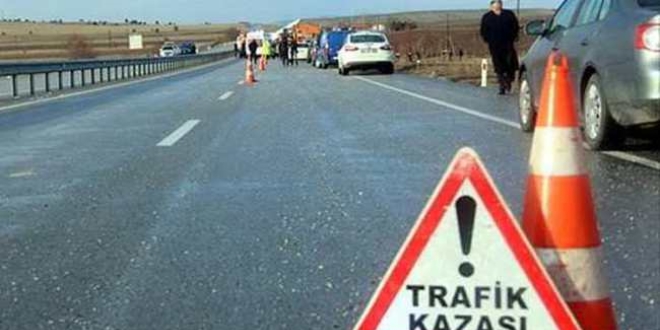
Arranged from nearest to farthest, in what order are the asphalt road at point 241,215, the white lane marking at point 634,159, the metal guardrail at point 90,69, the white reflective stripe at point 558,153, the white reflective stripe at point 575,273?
1. the white reflective stripe at point 575,273
2. the white reflective stripe at point 558,153
3. the asphalt road at point 241,215
4. the white lane marking at point 634,159
5. the metal guardrail at point 90,69

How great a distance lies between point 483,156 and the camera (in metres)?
9.12

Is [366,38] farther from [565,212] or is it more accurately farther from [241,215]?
[565,212]

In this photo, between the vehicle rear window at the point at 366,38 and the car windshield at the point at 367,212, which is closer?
the car windshield at the point at 367,212

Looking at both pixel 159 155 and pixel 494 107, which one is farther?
pixel 494 107

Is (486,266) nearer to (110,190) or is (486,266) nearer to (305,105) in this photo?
(110,190)

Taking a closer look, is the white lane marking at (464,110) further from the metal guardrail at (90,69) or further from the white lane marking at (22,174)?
the metal guardrail at (90,69)

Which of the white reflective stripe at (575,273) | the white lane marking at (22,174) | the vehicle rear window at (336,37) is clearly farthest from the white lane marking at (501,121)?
the vehicle rear window at (336,37)

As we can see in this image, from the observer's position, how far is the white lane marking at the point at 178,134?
11320mm

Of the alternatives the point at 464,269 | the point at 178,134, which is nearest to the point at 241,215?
the point at 464,269

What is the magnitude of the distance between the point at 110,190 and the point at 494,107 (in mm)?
8535

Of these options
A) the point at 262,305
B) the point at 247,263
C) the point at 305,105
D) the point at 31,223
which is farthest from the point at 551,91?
the point at 305,105

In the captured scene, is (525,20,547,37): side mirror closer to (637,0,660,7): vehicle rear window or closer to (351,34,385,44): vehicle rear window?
(637,0,660,7): vehicle rear window

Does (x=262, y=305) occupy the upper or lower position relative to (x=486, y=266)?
lower

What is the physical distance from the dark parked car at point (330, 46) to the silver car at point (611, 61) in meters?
32.8
